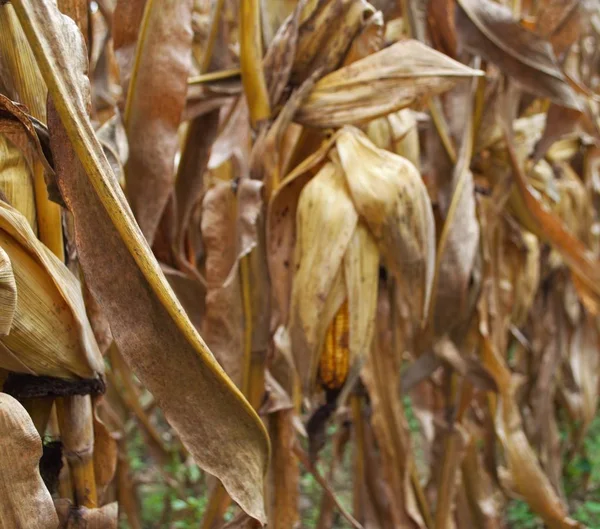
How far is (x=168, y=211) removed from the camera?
730 mm

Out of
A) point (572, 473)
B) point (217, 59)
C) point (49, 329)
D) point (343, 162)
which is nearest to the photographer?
point (49, 329)

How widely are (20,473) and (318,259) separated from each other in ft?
1.11

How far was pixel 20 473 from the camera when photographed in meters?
0.37

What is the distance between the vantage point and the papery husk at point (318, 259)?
0.62 m

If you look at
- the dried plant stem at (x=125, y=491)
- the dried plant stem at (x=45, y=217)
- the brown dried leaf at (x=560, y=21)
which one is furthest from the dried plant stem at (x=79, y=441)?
the brown dried leaf at (x=560, y=21)

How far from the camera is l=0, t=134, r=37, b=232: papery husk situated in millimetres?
438

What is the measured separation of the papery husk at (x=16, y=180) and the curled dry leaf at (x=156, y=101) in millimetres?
192

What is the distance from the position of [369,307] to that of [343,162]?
5.8 inches

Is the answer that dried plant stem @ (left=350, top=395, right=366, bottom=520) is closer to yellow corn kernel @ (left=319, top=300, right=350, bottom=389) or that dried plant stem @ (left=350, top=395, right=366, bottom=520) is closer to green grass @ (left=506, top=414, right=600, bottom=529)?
yellow corn kernel @ (left=319, top=300, right=350, bottom=389)

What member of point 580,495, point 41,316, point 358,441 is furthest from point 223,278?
point 580,495

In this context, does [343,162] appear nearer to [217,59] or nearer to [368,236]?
[368,236]

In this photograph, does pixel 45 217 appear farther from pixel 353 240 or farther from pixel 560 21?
pixel 560 21

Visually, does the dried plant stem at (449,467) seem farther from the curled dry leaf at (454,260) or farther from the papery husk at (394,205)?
the papery husk at (394,205)

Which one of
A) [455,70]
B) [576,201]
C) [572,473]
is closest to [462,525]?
[572,473]
